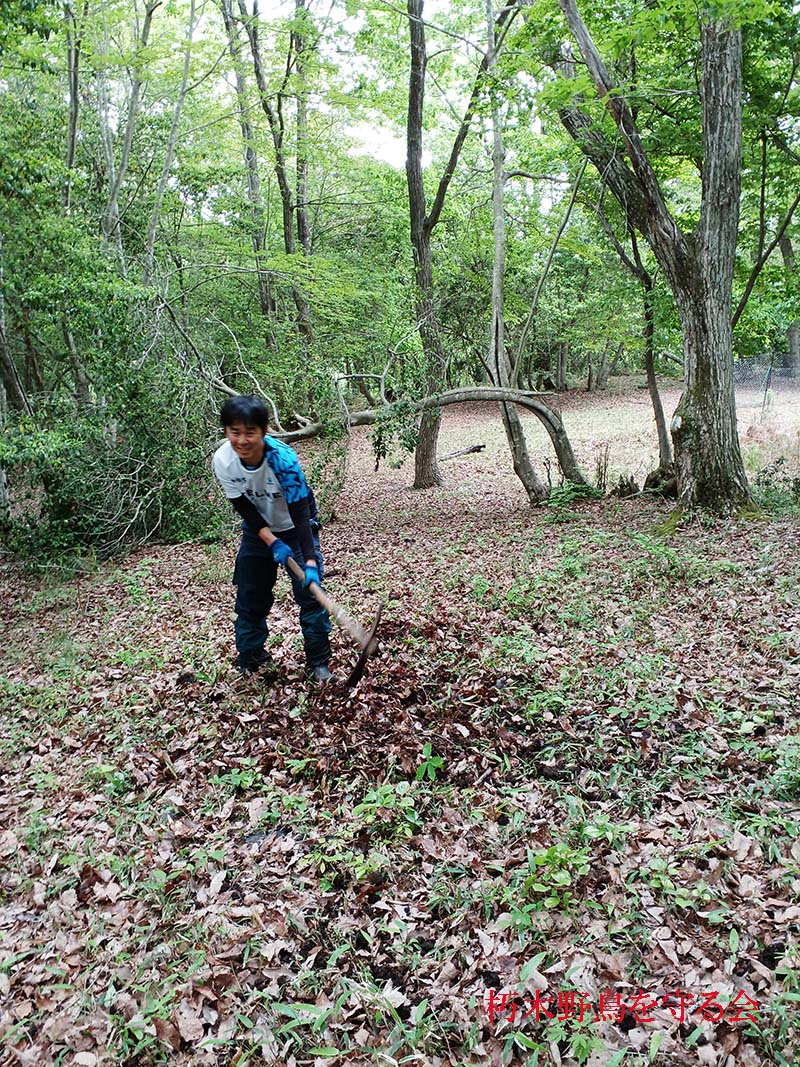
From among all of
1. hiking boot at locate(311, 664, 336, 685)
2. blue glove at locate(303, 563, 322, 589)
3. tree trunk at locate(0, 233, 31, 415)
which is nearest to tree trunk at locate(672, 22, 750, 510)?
hiking boot at locate(311, 664, 336, 685)

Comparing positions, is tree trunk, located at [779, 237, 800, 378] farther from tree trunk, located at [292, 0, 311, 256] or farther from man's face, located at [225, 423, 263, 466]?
man's face, located at [225, 423, 263, 466]

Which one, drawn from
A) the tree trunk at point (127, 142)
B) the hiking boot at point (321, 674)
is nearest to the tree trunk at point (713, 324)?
the hiking boot at point (321, 674)

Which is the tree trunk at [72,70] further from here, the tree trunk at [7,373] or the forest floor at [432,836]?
the forest floor at [432,836]

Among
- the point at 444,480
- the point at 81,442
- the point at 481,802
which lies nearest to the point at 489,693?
the point at 481,802

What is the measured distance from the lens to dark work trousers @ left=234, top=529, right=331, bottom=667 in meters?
4.23

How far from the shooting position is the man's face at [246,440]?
3664 millimetres

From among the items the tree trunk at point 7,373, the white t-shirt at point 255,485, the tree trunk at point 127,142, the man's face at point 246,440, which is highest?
the tree trunk at point 127,142

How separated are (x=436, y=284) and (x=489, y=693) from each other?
41.4ft

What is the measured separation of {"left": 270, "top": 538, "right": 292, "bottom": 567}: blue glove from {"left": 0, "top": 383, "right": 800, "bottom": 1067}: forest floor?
100 cm

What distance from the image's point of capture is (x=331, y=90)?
13172 mm

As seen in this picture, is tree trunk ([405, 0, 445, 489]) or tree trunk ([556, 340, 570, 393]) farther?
tree trunk ([556, 340, 570, 393])

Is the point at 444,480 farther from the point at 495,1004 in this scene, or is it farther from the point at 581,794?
the point at 495,1004

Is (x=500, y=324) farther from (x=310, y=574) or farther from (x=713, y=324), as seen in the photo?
(x=310, y=574)

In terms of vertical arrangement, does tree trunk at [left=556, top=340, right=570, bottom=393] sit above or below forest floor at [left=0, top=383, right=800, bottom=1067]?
above
